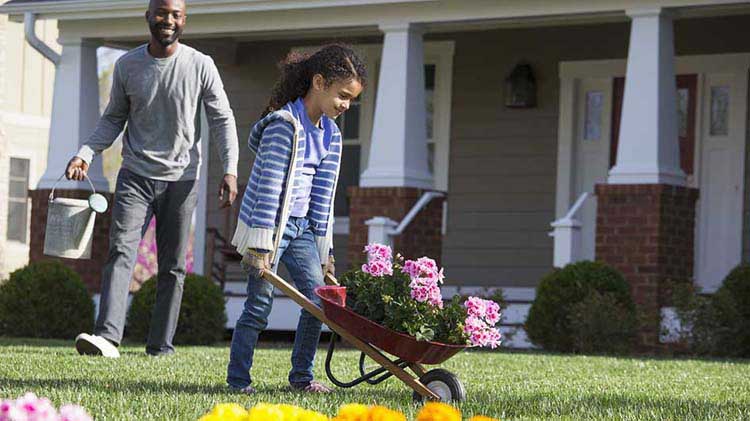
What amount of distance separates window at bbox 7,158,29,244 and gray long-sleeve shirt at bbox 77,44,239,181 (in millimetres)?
18218

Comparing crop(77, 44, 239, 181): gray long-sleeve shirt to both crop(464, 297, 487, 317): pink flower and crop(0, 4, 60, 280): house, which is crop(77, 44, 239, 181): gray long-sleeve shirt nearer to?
crop(464, 297, 487, 317): pink flower

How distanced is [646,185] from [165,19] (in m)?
5.63

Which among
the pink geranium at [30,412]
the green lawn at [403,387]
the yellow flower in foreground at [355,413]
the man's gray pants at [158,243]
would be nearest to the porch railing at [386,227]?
the green lawn at [403,387]

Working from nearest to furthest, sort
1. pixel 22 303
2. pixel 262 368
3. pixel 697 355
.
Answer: pixel 262 368
pixel 697 355
pixel 22 303

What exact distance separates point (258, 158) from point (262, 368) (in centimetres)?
248

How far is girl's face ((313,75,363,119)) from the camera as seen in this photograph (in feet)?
19.6

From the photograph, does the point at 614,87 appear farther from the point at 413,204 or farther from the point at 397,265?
the point at 397,265

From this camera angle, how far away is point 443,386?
5.63 m

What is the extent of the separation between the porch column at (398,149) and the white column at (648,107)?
A: 2.10 meters

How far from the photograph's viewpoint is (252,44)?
54.9 feet

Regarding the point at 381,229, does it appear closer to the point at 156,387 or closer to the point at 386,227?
the point at 386,227

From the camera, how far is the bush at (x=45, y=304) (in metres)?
12.9

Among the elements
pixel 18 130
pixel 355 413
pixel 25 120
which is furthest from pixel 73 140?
pixel 355 413

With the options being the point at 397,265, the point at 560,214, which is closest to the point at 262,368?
the point at 397,265
